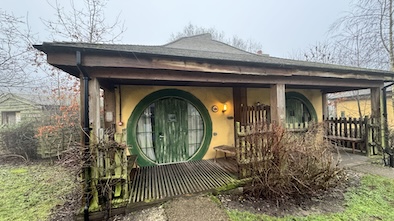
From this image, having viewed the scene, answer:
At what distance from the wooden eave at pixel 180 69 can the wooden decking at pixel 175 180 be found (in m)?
2.19

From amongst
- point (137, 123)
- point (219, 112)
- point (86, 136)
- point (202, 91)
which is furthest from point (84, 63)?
point (219, 112)

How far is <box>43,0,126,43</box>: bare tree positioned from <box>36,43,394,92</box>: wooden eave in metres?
6.32

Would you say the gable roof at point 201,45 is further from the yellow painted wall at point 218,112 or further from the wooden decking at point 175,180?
the wooden decking at point 175,180

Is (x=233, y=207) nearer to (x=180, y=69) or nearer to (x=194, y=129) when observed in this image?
(x=180, y=69)

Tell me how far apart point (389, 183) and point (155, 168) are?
17.9 ft

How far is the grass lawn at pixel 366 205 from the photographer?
9.23 ft

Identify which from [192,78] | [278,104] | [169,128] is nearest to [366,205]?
[278,104]

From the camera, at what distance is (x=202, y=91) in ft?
19.3

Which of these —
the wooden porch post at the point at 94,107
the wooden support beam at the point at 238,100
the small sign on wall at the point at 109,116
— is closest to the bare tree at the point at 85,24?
the small sign on wall at the point at 109,116

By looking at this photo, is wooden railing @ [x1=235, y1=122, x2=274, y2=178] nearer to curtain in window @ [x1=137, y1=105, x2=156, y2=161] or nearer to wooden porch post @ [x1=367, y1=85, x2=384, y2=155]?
curtain in window @ [x1=137, y1=105, x2=156, y2=161]

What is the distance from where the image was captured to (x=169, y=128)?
561cm

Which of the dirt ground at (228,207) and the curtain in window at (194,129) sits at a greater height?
the curtain in window at (194,129)

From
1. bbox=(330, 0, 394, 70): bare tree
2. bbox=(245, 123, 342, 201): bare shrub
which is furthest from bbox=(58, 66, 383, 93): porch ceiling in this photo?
bbox=(330, 0, 394, 70): bare tree

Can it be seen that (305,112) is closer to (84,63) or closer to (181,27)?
(84,63)
